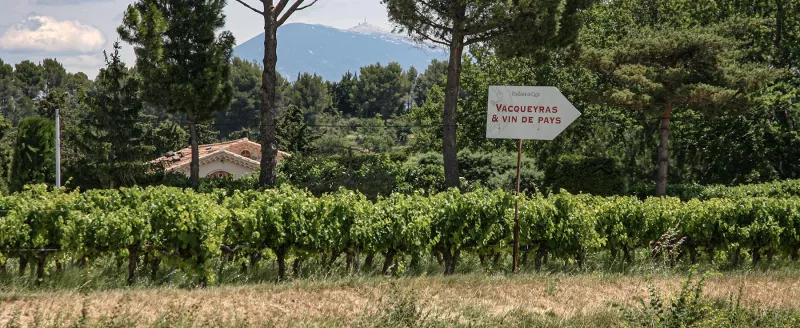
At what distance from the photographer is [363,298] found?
8602 mm

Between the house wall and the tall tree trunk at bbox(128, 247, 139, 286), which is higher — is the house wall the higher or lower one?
the lower one

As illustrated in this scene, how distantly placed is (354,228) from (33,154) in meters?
22.2

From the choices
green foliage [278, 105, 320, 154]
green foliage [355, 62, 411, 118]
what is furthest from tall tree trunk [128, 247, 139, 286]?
green foliage [355, 62, 411, 118]

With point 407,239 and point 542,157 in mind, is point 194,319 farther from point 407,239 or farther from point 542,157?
point 542,157

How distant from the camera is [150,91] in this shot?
28547 millimetres

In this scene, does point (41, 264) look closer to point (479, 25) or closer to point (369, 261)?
point (369, 261)

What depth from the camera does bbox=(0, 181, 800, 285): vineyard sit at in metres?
8.65

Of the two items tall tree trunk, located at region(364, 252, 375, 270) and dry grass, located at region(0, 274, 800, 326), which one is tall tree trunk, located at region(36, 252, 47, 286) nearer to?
dry grass, located at region(0, 274, 800, 326)

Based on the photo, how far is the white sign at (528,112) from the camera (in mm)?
11180

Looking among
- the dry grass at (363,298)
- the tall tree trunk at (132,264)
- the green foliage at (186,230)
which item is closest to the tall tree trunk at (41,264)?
the dry grass at (363,298)

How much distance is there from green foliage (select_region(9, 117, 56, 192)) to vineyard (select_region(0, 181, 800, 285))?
19.7 meters

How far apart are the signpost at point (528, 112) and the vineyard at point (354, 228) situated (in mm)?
1002

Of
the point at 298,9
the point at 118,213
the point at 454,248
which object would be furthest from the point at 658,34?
the point at 118,213

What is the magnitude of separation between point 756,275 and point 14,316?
9.56 m
